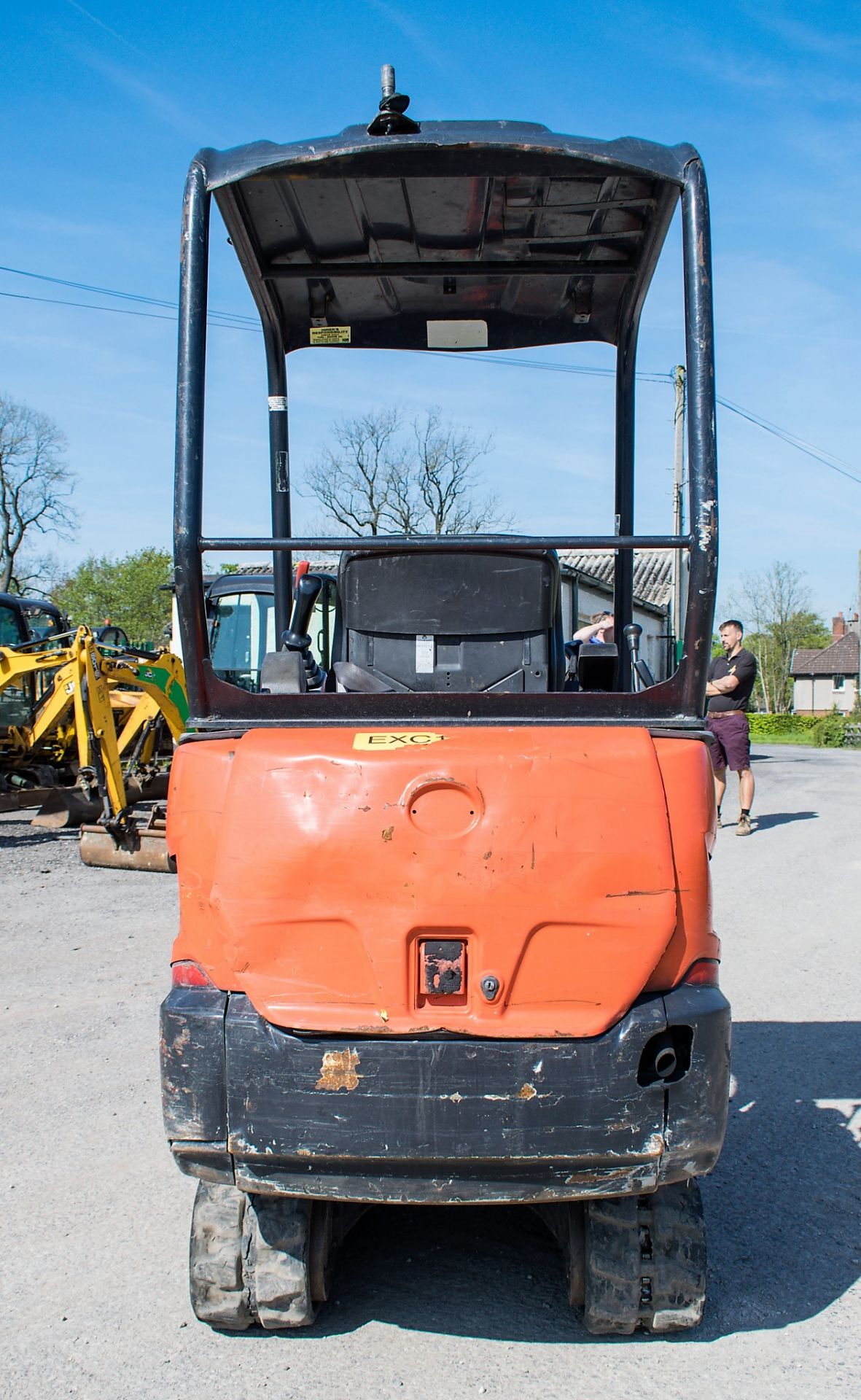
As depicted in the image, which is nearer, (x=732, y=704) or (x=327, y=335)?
(x=327, y=335)

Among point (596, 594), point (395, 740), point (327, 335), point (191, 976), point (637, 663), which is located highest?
point (327, 335)

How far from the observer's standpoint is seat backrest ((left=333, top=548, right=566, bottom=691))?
11.2ft

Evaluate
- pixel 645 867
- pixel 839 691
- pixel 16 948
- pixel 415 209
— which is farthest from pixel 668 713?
pixel 839 691

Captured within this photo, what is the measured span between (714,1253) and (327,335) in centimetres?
310

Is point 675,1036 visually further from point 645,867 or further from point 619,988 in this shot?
point 645,867

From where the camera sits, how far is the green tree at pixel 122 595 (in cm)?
5922

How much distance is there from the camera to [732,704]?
11.2 metres

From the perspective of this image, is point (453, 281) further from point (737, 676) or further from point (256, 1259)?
point (737, 676)

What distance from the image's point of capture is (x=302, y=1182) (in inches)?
100

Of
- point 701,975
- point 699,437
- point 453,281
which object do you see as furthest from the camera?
point 453,281

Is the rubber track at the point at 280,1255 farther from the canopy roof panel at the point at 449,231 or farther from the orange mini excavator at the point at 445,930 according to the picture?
the canopy roof panel at the point at 449,231

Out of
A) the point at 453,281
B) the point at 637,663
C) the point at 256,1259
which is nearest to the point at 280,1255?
the point at 256,1259

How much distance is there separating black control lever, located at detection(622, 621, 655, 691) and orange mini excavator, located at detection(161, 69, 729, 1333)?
19.4 inches

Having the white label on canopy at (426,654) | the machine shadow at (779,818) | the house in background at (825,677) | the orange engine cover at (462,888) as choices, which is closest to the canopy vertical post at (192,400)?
the orange engine cover at (462,888)
